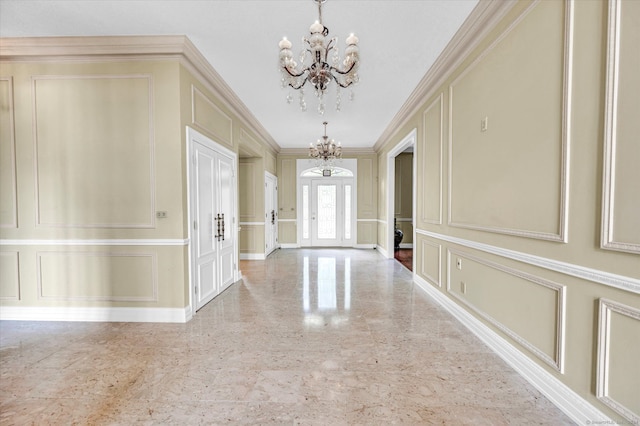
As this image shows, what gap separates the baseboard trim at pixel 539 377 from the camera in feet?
5.43

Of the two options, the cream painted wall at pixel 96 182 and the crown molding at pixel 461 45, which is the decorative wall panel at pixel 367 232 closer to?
the crown molding at pixel 461 45

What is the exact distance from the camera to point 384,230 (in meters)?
7.48

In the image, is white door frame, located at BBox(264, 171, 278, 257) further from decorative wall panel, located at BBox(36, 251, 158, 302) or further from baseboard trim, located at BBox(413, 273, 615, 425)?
baseboard trim, located at BBox(413, 273, 615, 425)

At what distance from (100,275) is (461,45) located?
4680 millimetres

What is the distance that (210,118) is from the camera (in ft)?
12.5

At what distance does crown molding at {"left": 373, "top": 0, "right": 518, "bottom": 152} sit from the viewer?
240 centimetres

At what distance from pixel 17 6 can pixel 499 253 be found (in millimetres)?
4778

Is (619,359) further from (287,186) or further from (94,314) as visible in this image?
(287,186)

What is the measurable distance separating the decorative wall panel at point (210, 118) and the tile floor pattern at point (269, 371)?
236 centimetres

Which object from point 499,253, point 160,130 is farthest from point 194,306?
point 499,253

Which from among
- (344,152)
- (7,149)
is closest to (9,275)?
(7,149)

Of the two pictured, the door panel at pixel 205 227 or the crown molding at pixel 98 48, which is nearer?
the crown molding at pixel 98 48

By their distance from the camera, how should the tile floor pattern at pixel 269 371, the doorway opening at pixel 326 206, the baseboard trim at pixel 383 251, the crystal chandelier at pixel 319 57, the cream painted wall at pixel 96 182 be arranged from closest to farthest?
the tile floor pattern at pixel 269 371, the crystal chandelier at pixel 319 57, the cream painted wall at pixel 96 182, the baseboard trim at pixel 383 251, the doorway opening at pixel 326 206

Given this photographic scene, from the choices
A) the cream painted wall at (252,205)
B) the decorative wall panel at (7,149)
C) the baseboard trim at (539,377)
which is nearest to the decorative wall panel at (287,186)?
the cream painted wall at (252,205)
